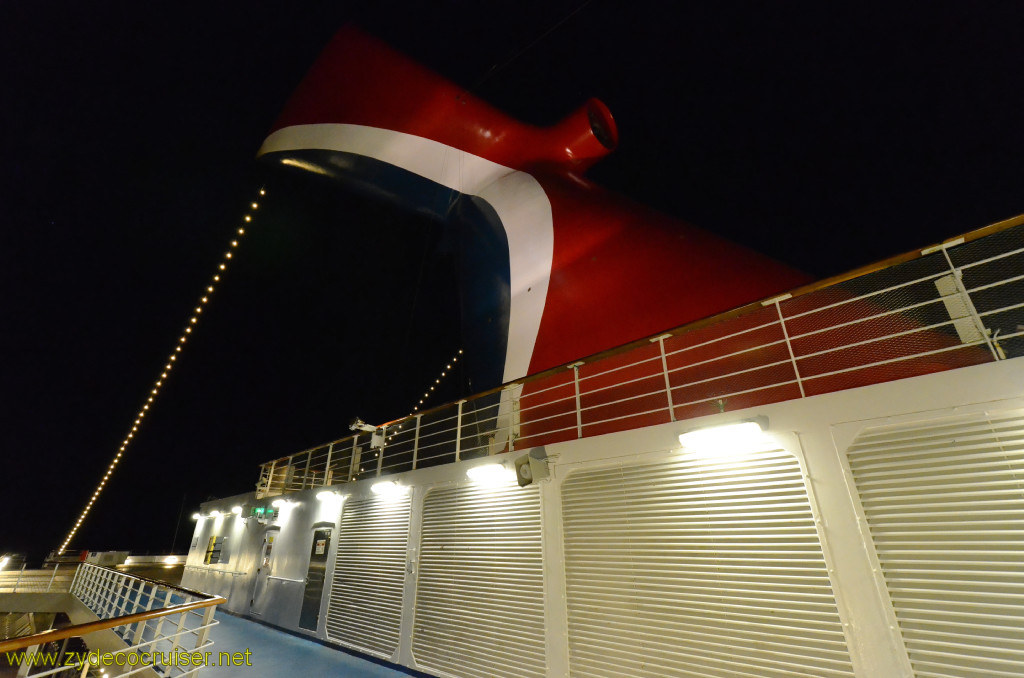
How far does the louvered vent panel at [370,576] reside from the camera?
4.36m

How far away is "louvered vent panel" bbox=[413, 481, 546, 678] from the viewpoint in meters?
3.33

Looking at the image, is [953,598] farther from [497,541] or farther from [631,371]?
[497,541]

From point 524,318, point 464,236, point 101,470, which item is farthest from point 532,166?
point 101,470

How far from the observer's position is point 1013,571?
184 cm

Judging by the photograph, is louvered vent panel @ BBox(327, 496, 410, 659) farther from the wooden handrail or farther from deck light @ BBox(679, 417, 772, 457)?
deck light @ BBox(679, 417, 772, 457)

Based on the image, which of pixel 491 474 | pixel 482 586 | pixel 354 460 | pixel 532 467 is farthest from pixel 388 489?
pixel 532 467

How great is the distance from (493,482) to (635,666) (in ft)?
5.66

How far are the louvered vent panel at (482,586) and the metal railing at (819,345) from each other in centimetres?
65

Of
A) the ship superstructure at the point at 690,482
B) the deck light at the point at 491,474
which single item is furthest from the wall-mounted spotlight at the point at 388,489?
the deck light at the point at 491,474

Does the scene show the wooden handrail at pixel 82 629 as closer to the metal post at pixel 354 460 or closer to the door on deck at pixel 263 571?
the metal post at pixel 354 460

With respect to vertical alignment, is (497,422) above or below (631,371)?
below

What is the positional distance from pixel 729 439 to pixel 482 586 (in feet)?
7.88

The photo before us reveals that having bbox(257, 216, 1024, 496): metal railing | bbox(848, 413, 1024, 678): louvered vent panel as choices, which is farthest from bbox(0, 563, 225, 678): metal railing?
bbox(848, 413, 1024, 678): louvered vent panel

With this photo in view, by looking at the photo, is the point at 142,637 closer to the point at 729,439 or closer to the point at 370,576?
the point at 370,576
